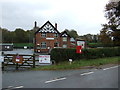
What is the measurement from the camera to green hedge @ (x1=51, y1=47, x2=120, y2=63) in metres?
22.4

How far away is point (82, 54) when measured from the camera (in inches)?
1021

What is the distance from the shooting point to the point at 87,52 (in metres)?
26.7

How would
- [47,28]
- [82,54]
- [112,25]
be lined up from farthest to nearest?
[47,28] → [112,25] → [82,54]

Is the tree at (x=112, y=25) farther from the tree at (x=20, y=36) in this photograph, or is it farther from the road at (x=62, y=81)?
the tree at (x=20, y=36)

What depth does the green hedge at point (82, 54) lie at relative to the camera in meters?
22.4

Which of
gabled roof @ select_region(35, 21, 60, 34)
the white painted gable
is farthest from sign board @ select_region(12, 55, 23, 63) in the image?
the white painted gable

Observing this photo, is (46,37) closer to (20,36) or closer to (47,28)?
(47,28)

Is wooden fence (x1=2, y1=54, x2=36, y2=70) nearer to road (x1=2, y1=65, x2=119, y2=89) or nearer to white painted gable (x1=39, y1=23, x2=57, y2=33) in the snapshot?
road (x1=2, y1=65, x2=119, y2=89)

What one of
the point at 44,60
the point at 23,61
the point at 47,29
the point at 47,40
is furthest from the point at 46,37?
the point at 23,61

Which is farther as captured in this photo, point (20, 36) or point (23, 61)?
point (20, 36)

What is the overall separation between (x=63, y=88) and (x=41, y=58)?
32.7 ft

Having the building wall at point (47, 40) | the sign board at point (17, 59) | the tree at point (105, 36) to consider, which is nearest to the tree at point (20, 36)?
the building wall at point (47, 40)

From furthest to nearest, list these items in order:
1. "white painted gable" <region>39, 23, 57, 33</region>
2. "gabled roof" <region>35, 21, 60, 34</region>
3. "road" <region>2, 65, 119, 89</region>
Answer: "white painted gable" <region>39, 23, 57, 33</region>
"gabled roof" <region>35, 21, 60, 34</region>
"road" <region>2, 65, 119, 89</region>

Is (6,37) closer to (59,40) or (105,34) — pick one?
(59,40)
